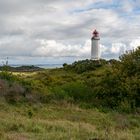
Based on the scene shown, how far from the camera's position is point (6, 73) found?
3641 centimetres

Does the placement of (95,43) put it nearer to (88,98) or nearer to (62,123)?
(88,98)

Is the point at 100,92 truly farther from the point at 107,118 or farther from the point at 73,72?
the point at 73,72

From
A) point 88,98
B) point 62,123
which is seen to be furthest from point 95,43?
point 62,123

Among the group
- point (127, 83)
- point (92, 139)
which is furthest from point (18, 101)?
point (92, 139)

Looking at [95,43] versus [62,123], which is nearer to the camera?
[62,123]

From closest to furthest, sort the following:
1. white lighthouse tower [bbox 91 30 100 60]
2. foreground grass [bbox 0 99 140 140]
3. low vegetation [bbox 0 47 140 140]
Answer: foreground grass [bbox 0 99 140 140]
low vegetation [bbox 0 47 140 140]
white lighthouse tower [bbox 91 30 100 60]

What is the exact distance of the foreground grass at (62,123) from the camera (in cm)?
1400

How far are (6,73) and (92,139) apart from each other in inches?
946

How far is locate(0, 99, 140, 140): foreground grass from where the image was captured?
14.0 metres

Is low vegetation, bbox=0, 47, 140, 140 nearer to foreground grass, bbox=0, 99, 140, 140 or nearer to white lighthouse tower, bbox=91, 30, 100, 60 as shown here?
foreground grass, bbox=0, 99, 140, 140

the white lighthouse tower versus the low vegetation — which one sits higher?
the white lighthouse tower

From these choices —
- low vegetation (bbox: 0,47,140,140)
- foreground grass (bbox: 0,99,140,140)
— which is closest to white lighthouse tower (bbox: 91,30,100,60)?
low vegetation (bbox: 0,47,140,140)

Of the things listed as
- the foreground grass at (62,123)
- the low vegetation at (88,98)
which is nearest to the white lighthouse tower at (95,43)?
the low vegetation at (88,98)

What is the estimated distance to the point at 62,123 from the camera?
19.0m
